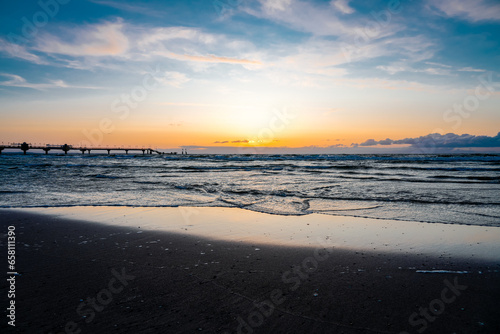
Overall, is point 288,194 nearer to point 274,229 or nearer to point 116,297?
point 274,229

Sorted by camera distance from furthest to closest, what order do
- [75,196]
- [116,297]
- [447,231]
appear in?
1. [75,196]
2. [447,231]
3. [116,297]

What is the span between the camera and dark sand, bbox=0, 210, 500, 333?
2.95 meters

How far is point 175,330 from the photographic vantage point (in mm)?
2814

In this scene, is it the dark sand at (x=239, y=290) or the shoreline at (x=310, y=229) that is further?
the shoreline at (x=310, y=229)

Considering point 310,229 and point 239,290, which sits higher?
point 239,290

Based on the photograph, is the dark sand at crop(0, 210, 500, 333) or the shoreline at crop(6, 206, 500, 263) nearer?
the dark sand at crop(0, 210, 500, 333)

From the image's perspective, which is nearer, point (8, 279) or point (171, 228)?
point (8, 279)

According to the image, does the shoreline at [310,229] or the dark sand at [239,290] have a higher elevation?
the dark sand at [239,290]

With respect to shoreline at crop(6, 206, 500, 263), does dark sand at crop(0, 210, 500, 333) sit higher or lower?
higher

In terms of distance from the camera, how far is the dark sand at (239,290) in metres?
2.95

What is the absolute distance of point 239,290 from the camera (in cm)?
366

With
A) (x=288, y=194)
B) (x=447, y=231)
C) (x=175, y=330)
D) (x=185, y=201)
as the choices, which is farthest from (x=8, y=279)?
(x=288, y=194)

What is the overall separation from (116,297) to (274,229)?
4.16 m

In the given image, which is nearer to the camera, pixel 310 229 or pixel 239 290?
pixel 239 290
